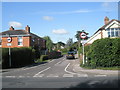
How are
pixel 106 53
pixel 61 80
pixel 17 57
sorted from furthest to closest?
pixel 17 57
pixel 106 53
pixel 61 80

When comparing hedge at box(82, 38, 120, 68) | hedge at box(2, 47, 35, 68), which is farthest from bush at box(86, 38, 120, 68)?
hedge at box(2, 47, 35, 68)

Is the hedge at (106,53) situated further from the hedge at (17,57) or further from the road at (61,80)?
the hedge at (17,57)

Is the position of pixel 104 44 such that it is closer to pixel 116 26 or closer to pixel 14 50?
pixel 14 50

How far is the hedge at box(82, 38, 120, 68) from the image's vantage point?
17.0 m

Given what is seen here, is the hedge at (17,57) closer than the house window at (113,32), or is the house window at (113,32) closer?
the hedge at (17,57)

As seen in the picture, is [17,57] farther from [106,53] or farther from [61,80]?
[61,80]

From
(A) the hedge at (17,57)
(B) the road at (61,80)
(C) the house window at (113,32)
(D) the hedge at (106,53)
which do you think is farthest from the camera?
(C) the house window at (113,32)

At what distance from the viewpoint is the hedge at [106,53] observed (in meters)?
17.0

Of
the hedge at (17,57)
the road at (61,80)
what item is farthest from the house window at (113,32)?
the road at (61,80)

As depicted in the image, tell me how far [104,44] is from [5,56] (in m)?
12.0

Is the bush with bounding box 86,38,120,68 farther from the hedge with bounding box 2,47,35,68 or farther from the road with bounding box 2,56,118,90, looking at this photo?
the hedge with bounding box 2,47,35,68

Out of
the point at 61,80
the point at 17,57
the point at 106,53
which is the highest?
the point at 106,53

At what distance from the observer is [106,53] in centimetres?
1731

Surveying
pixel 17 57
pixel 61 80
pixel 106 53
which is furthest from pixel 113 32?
pixel 61 80
